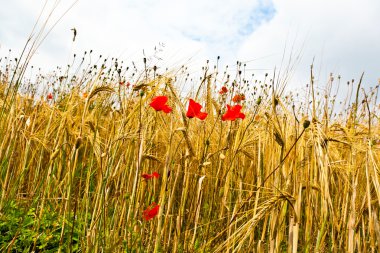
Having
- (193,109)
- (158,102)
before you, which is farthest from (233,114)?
(158,102)

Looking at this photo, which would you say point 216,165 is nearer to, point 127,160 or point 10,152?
point 127,160

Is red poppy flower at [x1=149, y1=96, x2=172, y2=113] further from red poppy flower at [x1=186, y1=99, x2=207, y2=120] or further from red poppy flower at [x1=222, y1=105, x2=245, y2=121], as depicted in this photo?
red poppy flower at [x1=222, y1=105, x2=245, y2=121]

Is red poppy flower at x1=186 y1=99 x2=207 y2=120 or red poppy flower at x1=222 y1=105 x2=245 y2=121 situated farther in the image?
red poppy flower at x1=222 y1=105 x2=245 y2=121

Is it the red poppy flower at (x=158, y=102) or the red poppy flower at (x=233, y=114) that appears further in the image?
the red poppy flower at (x=233, y=114)

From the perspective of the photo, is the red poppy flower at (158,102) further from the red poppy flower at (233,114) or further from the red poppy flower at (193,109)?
the red poppy flower at (233,114)

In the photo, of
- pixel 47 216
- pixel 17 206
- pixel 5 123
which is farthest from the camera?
pixel 17 206

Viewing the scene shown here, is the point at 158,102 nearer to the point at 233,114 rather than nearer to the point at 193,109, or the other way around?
the point at 193,109

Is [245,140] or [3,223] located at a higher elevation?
[245,140]

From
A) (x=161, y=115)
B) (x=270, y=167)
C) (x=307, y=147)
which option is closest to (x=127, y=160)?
(x=161, y=115)

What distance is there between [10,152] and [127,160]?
53cm

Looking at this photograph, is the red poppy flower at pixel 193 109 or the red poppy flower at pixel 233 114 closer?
the red poppy flower at pixel 193 109

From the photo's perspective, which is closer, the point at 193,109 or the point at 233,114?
the point at 193,109

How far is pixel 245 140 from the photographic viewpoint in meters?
1.55

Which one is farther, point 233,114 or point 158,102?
point 233,114
